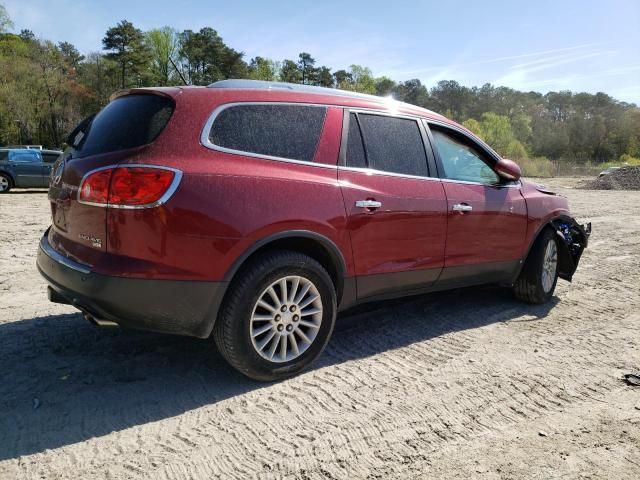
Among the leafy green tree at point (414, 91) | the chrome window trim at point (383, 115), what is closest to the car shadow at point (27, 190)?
the chrome window trim at point (383, 115)

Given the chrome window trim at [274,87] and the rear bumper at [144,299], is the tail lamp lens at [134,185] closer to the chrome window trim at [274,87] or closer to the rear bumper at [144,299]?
the rear bumper at [144,299]

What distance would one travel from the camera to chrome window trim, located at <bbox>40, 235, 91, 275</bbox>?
111 inches

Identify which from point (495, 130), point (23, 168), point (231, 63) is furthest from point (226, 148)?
point (495, 130)

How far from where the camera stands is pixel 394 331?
→ 4184 mm

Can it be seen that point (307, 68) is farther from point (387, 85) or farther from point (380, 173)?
point (380, 173)

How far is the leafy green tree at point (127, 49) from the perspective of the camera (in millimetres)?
59969

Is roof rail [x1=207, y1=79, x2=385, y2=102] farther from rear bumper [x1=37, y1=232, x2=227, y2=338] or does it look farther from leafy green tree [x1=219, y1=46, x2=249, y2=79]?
leafy green tree [x1=219, y1=46, x2=249, y2=79]

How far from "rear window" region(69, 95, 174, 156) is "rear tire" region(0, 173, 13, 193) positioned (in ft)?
54.3

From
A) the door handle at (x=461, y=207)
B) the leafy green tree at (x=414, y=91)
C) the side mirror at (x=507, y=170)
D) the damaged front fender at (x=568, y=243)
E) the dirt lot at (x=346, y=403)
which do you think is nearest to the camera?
the dirt lot at (x=346, y=403)

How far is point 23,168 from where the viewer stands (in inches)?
681

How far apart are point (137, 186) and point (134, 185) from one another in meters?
0.02

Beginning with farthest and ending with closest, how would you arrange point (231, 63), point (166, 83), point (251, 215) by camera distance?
point (231, 63), point (166, 83), point (251, 215)

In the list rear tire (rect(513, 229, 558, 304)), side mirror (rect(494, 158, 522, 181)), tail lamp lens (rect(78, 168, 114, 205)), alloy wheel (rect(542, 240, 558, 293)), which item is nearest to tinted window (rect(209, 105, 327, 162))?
tail lamp lens (rect(78, 168, 114, 205))

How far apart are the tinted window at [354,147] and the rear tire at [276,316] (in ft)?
2.65
